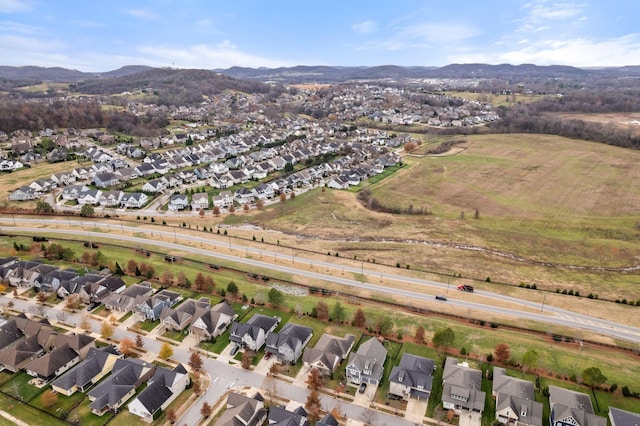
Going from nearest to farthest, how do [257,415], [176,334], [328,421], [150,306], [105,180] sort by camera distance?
A: [328,421], [257,415], [176,334], [150,306], [105,180]

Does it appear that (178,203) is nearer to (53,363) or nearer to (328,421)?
(53,363)

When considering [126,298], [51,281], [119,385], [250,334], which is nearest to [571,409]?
[250,334]

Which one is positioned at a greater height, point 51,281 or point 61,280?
point 61,280

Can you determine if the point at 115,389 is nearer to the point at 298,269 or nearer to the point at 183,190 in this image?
the point at 298,269

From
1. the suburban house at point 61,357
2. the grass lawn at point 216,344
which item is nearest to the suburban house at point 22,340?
the suburban house at point 61,357

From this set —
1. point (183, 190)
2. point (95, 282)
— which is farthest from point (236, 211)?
point (95, 282)

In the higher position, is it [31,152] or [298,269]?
[31,152]
